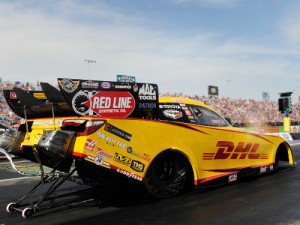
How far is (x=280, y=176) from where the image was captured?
7496 mm

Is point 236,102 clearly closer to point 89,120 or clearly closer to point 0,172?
point 0,172

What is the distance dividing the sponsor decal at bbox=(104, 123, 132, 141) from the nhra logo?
648 millimetres

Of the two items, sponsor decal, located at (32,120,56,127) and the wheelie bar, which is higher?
sponsor decal, located at (32,120,56,127)

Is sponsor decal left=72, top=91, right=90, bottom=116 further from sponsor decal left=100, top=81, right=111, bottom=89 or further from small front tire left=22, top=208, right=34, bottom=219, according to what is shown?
small front tire left=22, top=208, right=34, bottom=219

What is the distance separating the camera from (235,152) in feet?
21.4

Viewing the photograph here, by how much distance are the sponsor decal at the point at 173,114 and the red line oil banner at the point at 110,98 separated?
35 centimetres

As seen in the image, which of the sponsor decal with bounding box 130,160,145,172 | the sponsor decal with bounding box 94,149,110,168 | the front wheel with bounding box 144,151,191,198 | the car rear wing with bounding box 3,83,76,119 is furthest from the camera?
the front wheel with bounding box 144,151,191,198

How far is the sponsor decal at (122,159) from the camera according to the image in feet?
15.6

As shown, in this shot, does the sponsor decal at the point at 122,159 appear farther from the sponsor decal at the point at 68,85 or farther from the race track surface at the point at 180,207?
the sponsor decal at the point at 68,85

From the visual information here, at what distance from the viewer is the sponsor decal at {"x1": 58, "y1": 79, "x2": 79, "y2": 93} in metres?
4.46

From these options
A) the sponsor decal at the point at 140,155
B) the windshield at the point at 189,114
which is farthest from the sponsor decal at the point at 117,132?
the windshield at the point at 189,114

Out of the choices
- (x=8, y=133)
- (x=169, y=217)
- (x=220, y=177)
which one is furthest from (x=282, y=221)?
(x=8, y=133)

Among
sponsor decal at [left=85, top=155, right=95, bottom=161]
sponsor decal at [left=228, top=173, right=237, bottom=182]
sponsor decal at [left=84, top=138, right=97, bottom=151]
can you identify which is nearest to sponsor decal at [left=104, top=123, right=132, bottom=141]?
sponsor decal at [left=84, top=138, right=97, bottom=151]

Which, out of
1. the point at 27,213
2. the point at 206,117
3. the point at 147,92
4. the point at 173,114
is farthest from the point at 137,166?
the point at 206,117
